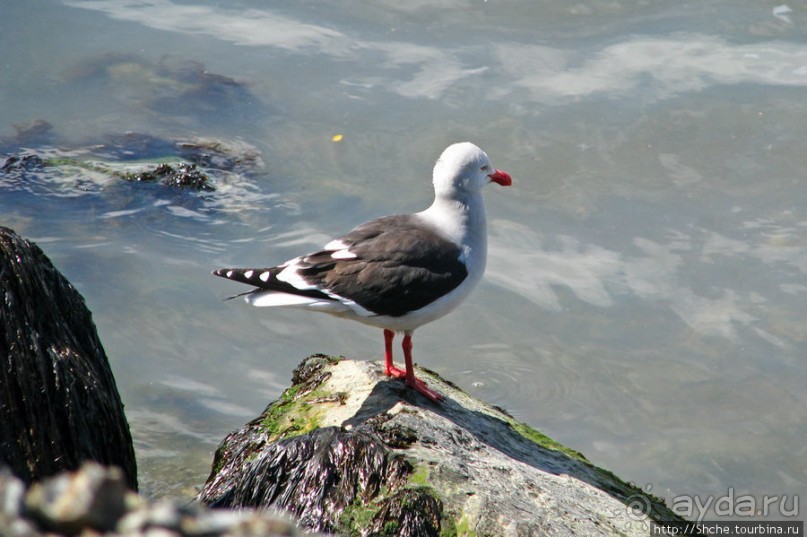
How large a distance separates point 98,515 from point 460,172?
4280mm

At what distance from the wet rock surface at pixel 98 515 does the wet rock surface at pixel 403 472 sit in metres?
2.42

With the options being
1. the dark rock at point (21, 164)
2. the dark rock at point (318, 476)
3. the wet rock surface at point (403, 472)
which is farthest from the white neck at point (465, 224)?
the dark rock at point (21, 164)

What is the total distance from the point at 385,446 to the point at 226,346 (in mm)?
3715

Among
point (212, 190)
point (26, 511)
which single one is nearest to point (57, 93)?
point (212, 190)

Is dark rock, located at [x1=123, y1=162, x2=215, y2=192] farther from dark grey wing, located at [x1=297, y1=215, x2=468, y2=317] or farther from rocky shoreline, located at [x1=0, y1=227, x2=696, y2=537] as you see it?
rocky shoreline, located at [x1=0, y1=227, x2=696, y2=537]

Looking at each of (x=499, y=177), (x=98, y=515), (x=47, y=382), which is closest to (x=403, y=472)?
(x=47, y=382)

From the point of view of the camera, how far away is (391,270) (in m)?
5.29

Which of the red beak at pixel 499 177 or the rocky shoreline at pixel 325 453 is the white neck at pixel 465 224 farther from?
the rocky shoreline at pixel 325 453

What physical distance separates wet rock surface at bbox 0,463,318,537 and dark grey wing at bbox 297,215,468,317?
3.56m

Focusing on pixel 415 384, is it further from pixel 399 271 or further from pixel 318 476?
pixel 318 476

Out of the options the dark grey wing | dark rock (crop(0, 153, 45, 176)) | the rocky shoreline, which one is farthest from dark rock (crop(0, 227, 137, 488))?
dark rock (crop(0, 153, 45, 176))

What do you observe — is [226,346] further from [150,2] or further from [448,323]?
[150,2]

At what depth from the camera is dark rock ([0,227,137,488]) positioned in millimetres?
4195

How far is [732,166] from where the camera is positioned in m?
9.70
